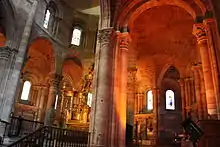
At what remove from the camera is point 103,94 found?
403 inches

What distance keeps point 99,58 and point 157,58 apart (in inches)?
381

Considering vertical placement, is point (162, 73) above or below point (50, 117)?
above

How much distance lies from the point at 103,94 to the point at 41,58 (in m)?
12.7

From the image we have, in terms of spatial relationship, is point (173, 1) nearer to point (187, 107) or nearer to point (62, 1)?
point (187, 107)

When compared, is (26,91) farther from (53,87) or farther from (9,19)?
(9,19)

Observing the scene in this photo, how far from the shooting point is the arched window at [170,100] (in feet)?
71.1

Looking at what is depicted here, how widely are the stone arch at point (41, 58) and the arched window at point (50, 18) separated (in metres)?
1.31

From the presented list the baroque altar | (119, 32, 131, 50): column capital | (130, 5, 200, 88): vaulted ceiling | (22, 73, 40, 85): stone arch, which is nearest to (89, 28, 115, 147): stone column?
(119, 32, 131, 50): column capital

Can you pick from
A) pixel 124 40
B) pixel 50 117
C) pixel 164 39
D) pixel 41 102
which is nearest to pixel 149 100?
pixel 164 39

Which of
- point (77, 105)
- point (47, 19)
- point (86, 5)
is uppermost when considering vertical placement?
point (86, 5)

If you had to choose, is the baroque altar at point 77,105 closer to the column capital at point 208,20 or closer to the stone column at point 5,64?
the stone column at point 5,64

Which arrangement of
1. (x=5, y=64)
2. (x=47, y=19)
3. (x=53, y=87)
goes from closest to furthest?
(x=5, y=64)
(x=53, y=87)
(x=47, y=19)

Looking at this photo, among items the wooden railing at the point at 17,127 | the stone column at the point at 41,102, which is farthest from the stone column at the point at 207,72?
the stone column at the point at 41,102

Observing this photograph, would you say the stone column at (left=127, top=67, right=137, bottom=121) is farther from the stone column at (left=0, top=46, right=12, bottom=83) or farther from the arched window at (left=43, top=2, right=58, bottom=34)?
the arched window at (left=43, top=2, right=58, bottom=34)
